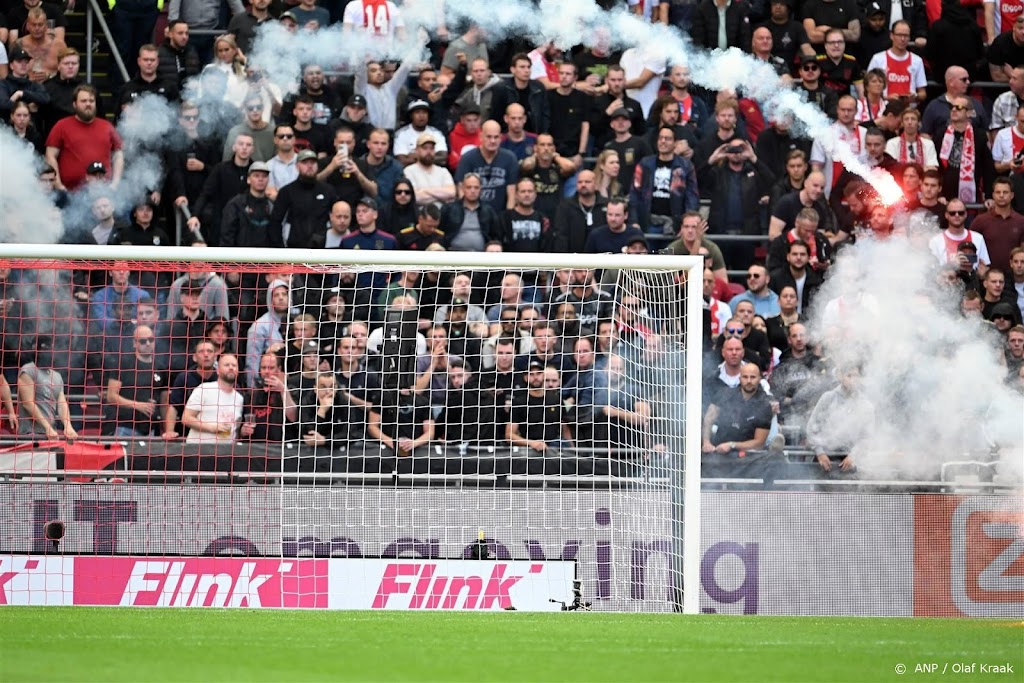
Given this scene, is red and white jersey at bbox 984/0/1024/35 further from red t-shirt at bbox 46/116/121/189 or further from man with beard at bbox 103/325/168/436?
man with beard at bbox 103/325/168/436

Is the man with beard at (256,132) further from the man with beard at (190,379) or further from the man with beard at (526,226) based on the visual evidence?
the man with beard at (190,379)

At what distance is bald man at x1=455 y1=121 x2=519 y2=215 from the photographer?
1289cm

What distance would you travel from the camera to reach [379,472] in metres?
9.75

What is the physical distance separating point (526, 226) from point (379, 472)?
3.55 metres

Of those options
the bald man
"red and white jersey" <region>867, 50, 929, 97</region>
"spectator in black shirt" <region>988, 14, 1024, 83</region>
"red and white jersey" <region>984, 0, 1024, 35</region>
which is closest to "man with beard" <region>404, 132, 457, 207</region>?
the bald man

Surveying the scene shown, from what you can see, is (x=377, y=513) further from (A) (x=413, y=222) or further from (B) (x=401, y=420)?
(A) (x=413, y=222)

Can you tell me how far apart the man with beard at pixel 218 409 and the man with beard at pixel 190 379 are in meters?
0.08

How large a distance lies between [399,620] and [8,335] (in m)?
4.55

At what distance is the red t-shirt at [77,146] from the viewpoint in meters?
12.7

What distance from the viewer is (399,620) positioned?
755 cm

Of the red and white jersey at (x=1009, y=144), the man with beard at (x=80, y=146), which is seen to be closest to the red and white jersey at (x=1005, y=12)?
the red and white jersey at (x=1009, y=144)

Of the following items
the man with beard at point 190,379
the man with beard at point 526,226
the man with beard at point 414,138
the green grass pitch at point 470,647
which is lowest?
the green grass pitch at point 470,647

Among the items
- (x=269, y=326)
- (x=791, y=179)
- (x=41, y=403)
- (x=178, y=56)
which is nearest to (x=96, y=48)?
(x=178, y=56)

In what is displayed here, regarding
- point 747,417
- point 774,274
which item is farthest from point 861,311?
point 747,417
